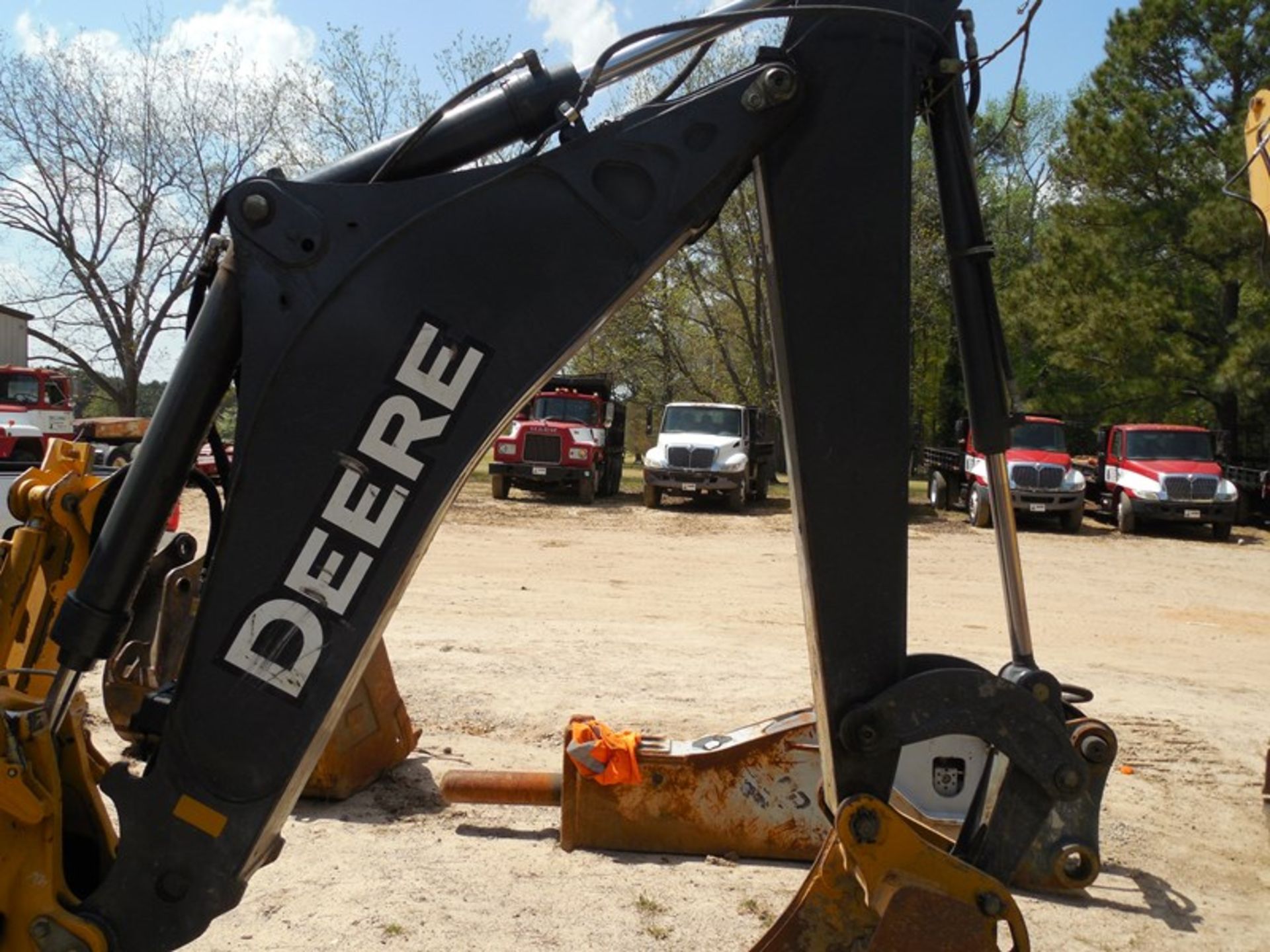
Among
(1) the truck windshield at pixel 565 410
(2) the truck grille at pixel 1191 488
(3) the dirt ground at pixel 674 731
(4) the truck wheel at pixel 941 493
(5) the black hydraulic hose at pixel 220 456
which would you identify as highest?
(1) the truck windshield at pixel 565 410

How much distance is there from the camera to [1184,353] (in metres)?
28.1

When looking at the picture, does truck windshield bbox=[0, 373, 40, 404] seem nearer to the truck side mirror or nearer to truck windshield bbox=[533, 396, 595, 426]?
truck windshield bbox=[533, 396, 595, 426]

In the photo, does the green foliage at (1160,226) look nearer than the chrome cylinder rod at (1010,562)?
No

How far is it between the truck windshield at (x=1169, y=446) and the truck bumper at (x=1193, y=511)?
3.36 ft

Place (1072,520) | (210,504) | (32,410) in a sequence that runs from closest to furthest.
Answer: (210,504)
(1072,520)
(32,410)

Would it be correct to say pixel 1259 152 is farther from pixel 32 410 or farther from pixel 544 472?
pixel 32 410

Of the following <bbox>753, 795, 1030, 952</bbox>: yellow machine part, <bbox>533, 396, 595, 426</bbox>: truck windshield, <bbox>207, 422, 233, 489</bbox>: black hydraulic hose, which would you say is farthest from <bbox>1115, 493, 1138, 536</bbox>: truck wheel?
<bbox>207, 422, 233, 489</bbox>: black hydraulic hose

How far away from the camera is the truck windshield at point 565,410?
24.1 m

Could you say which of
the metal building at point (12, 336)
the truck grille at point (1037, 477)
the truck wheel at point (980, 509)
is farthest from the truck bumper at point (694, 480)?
the metal building at point (12, 336)

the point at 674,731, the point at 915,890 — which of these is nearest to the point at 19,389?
the point at 674,731

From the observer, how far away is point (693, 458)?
22.9 metres

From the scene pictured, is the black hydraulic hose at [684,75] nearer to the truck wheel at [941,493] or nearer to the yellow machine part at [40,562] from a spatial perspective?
the yellow machine part at [40,562]

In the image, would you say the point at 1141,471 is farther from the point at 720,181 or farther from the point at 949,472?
the point at 720,181

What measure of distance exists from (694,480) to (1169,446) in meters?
9.02
